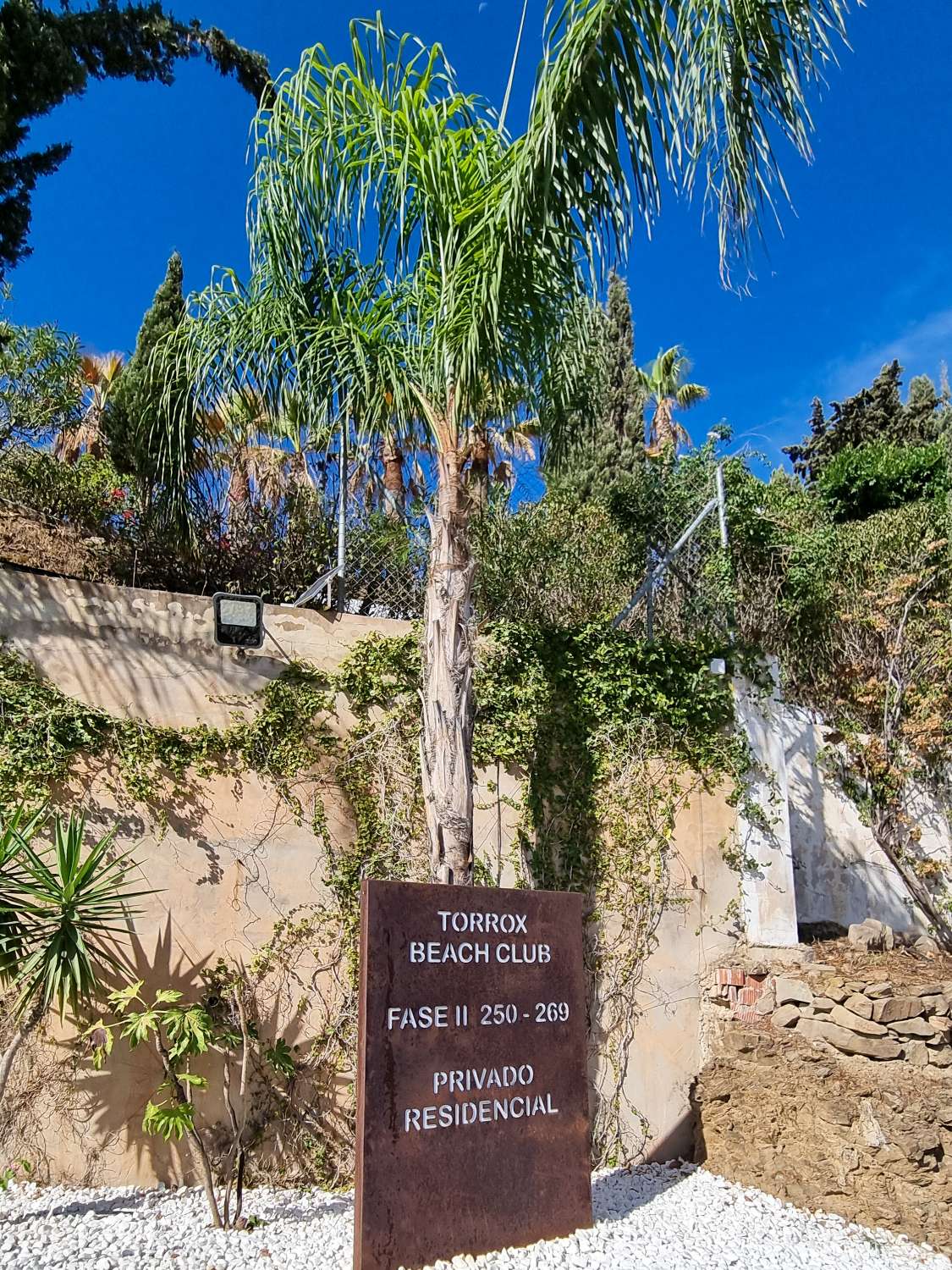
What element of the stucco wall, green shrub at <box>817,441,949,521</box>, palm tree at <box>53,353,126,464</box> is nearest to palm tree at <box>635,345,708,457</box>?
green shrub at <box>817,441,949,521</box>

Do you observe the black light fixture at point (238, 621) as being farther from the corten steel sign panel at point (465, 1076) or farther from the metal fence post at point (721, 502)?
the metal fence post at point (721, 502)

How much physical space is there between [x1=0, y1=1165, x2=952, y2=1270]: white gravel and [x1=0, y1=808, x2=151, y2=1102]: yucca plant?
2.52 feet

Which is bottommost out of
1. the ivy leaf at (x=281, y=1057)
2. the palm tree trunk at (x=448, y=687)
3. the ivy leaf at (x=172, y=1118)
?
the ivy leaf at (x=172, y=1118)

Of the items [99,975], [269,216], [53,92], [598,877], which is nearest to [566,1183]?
[598,877]

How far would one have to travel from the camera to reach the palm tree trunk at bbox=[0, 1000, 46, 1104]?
446cm

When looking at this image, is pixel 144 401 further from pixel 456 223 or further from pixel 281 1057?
pixel 281 1057

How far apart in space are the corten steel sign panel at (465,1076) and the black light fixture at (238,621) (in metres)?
2.48

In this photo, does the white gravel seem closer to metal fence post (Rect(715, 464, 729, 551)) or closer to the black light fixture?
the black light fixture

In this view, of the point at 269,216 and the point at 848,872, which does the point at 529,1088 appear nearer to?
the point at 848,872

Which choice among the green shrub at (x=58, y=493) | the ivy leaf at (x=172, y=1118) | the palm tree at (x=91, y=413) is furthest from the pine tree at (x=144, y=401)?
the ivy leaf at (x=172, y=1118)

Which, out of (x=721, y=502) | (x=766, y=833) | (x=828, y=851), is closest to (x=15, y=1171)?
(x=766, y=833)

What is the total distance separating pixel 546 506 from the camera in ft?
32.9

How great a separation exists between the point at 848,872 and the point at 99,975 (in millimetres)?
5745

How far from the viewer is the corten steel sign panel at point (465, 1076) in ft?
13.2
